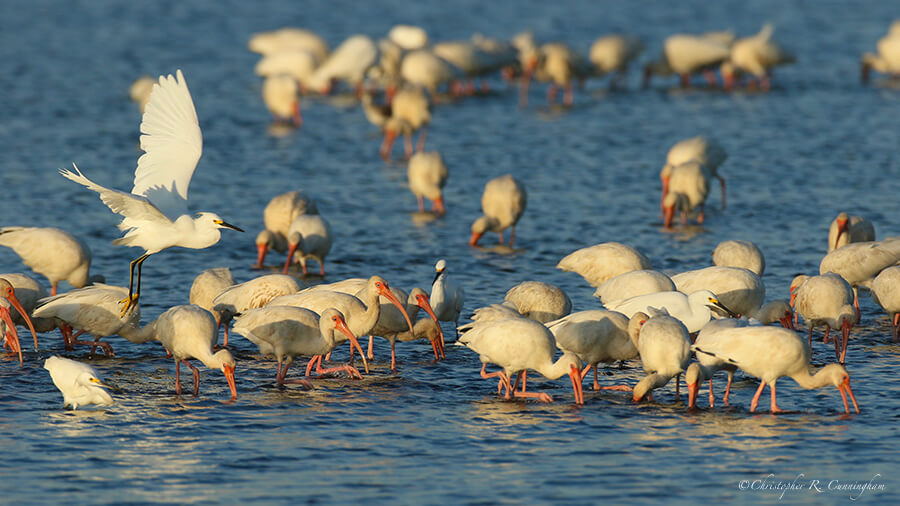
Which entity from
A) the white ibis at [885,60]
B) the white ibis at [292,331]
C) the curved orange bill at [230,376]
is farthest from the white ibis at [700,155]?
the white ibis at [885,60]

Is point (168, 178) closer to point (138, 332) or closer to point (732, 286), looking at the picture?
point (138, 332)

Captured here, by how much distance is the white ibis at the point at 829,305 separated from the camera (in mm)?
11859

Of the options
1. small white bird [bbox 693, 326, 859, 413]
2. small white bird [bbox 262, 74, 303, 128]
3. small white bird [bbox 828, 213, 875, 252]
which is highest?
small white bird [bbox 262, 74, 303, 128]

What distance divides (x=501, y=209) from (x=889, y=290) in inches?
229

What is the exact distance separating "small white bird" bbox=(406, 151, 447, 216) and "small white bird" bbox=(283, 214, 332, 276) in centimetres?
335

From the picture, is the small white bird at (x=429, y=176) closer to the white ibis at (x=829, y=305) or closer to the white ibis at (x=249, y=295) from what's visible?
the white ibis at (x=249, y=295)

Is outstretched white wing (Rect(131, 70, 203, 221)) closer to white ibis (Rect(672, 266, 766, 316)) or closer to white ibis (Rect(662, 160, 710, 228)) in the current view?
white ibis (Rect(672, 266, 766, 316))

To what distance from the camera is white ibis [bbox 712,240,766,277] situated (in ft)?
45.5

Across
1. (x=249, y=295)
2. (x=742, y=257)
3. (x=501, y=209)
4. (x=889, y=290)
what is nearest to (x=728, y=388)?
(x=889, y=290)

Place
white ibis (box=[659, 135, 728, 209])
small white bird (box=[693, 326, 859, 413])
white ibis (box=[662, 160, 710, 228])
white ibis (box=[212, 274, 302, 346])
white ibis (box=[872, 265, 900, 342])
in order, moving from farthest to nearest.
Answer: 1. white ibis (box=[659, 135, 728, 209])
2. white ibis (box=[662, 160, 710, 228])
3. white ibis (box=[212, 274, 302, 346])
4. white ibis (box=[872, 265, 900, 342])
5. small white bird (box=[693, 326, 859, 413])

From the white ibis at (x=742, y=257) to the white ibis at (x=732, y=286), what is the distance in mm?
990

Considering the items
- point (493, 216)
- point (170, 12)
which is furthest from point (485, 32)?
point (493, 216)

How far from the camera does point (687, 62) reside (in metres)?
30.7

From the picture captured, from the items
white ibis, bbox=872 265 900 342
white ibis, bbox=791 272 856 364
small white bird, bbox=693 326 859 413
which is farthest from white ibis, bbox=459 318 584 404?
white ibis, bbox=872 265 900 342
